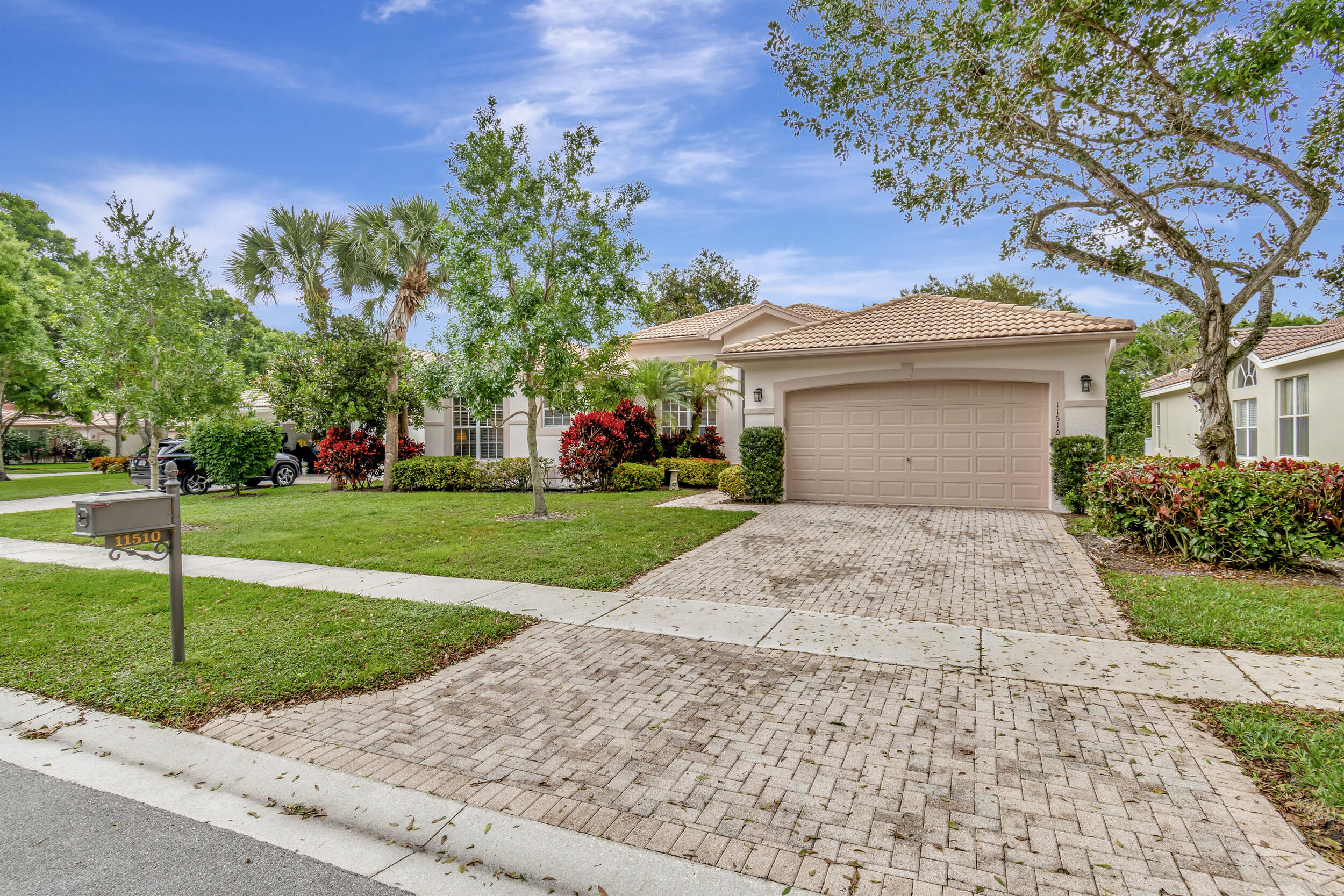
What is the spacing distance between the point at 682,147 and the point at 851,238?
6.05 m

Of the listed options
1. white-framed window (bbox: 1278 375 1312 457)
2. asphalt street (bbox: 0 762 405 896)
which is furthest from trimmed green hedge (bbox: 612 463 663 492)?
white-framed window (bbox: 1278 375 1312 457)

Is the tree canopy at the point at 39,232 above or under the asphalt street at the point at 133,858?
above

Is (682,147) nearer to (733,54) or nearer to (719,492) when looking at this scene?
(733,54)

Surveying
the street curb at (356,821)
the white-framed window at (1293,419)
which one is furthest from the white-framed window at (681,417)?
the street curb at (356,821)


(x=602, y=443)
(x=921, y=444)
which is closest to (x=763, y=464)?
(x=921, y=444)

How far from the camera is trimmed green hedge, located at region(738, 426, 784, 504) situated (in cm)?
1332

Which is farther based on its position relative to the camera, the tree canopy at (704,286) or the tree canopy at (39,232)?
the tree canopy at (39,232)

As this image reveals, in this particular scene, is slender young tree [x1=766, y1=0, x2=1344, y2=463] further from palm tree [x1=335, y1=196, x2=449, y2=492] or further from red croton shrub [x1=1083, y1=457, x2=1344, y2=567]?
palm tree [x1=335, y1=196, x2=449, y2=492]

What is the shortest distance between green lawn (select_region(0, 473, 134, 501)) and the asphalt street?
17766mm

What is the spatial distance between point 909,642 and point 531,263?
9075 millimetres

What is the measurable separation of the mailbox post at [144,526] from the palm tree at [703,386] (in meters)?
13.5

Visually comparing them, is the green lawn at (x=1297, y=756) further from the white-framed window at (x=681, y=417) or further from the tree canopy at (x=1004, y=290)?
the tree canopy at (x=1004, y=290)

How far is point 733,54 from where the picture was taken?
11766mm

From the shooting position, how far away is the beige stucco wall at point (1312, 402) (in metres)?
12.1
